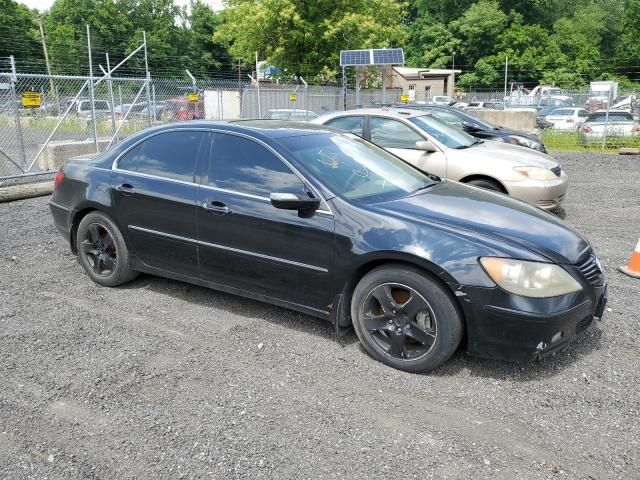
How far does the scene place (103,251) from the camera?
4859 millimetres

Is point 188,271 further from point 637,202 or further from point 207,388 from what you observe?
point 637,202

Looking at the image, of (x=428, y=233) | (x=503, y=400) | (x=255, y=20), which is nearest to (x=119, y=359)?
(x=428, y=233)

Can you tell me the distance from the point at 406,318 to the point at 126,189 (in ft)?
8.56

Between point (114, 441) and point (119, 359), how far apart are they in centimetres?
91

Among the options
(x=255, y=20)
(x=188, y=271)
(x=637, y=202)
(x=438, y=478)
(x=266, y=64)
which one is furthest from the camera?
(x=266, y=64)

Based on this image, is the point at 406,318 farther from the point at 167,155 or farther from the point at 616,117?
the point at 616,117

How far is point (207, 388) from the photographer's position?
3.28 m

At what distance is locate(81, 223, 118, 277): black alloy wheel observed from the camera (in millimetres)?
4820

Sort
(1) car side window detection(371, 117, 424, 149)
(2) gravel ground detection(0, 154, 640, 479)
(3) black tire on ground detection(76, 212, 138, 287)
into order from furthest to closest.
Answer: (1) car side window detection(371, 117, 424, 149) → (3) black tire on ground detection(76, 212, 138, 287) → (2) gravel ground detection(0, 154, 640, 479)

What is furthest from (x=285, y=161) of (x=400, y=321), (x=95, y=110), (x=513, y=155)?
(x=95, y=110)

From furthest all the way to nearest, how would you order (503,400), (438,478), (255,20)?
1. (255,20)
2. (503,400)
3. (438,478)

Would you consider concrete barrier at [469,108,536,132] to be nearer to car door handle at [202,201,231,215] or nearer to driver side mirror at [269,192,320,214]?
car door handle at [202,201,231,215]

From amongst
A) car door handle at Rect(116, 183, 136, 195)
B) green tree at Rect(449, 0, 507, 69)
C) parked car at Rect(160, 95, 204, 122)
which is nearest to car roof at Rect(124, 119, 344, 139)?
car door handle at Rect(116, 183, 136, 195)

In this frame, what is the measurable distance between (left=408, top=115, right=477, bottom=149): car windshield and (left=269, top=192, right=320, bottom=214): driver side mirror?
174 inches
